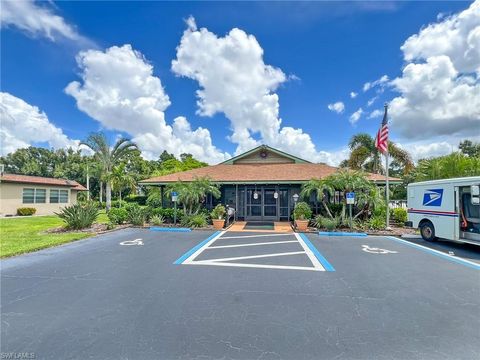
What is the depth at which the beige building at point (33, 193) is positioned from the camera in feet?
66.4

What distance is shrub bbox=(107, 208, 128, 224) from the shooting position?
13918 mm

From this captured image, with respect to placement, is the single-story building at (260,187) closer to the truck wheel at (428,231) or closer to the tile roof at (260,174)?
the tile roof at (260,174)

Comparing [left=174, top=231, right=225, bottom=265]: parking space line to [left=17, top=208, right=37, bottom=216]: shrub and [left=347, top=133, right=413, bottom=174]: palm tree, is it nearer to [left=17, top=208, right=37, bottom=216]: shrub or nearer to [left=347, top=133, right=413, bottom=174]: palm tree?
[left=347, top=133, right=413, bottom=174]: palm tree

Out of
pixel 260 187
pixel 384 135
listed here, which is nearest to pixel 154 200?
pixel 260 187

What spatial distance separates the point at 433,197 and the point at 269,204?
9.10 m

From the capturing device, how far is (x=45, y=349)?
2.94 meters

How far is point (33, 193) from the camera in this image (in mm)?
22562

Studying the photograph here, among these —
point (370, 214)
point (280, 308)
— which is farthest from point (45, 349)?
point (370, 214)

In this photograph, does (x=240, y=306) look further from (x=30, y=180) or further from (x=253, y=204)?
(x=30, y=180)

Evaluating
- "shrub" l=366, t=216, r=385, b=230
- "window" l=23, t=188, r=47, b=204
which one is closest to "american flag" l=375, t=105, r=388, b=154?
"shrub" l=366, t=216, r=385, b=230

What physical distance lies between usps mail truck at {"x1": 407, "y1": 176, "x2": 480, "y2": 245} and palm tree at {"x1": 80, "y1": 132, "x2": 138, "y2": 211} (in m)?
24.7

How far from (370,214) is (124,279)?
42.9 feet

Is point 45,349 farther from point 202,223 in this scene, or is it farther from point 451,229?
point 451,229

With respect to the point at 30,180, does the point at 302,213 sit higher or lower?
lower
